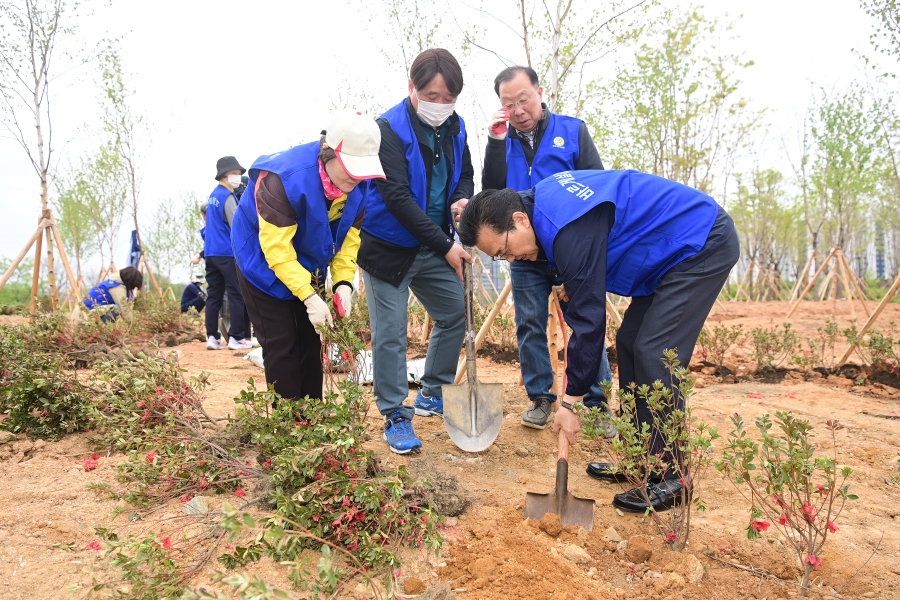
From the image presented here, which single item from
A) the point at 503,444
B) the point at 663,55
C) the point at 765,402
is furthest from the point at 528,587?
the point at 663,55

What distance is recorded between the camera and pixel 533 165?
3.19 m

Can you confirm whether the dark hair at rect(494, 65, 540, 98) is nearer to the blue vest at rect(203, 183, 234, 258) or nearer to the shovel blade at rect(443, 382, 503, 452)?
the shovel blade at rect(443, 382, 503, 452)

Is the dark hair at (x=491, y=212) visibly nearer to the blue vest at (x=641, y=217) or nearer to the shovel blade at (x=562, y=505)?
the blue vest at (x=641, y=217)

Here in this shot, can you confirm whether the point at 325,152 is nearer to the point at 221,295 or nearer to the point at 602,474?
the point at 602,474

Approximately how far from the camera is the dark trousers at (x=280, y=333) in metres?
2.47

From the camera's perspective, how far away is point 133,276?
7785 mm

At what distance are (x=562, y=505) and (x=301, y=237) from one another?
143 cm

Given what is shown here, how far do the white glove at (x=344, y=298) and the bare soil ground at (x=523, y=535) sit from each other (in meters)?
0.71

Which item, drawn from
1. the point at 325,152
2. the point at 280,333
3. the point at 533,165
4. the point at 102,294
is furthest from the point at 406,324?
the point at 102,294

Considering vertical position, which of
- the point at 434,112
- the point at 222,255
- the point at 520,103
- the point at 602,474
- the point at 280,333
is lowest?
the point at 602,474

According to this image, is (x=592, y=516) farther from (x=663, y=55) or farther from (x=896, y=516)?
(x=663, y=55)

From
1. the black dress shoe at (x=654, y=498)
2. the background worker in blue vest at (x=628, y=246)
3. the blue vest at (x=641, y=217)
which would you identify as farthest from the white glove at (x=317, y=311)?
the black dress shoe at (x=654, y=498)

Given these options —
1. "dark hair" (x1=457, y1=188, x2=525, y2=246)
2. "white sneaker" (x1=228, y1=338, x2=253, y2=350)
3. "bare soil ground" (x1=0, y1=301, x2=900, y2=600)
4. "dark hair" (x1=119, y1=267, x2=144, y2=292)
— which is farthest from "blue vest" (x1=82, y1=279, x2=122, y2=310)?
"dark hair" (x1=457, y1=188, x2=525, y2=246)

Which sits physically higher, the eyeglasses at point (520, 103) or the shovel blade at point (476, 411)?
the eyeglasses at point (520, 103)
